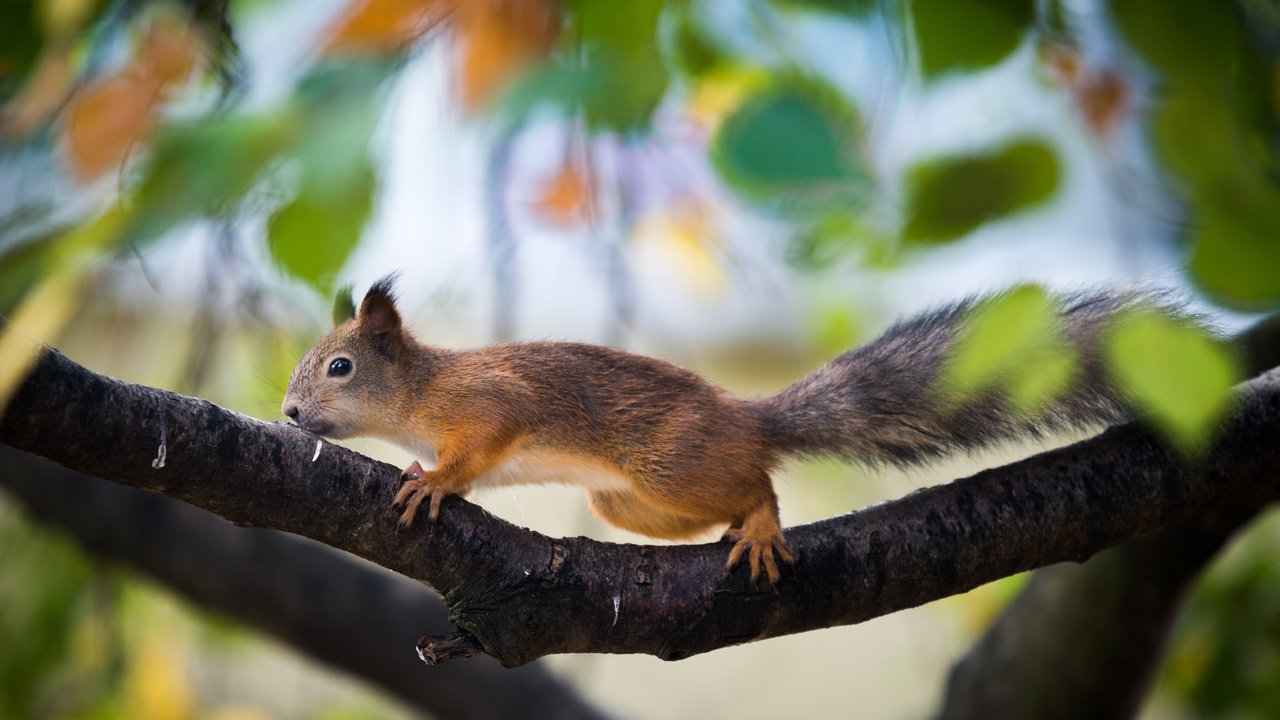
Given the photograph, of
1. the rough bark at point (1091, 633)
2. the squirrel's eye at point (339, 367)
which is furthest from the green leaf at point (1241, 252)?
the rough bark at point (1091, 633)

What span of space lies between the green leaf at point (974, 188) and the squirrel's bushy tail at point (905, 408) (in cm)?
98

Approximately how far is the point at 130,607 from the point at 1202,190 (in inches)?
143

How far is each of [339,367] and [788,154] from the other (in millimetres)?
1504

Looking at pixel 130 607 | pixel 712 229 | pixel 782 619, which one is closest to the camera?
pixel 782 619

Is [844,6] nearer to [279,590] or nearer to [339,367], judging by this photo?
[339,367]

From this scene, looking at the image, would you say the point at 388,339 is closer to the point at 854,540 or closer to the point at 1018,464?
the point at 854,540

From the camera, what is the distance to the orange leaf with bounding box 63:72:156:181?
745 millimetres

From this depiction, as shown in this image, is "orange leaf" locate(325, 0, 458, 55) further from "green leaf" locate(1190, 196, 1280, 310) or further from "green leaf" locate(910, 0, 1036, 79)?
"green leaf" locate(1190, 196, 1280, 310)

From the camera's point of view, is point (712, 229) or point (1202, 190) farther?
point (712, 229)

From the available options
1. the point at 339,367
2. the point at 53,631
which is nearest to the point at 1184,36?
the point at 339,367

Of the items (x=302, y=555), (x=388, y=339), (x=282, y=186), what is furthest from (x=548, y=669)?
(x=282, y=186)

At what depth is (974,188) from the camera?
62 cm

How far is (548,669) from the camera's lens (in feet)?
9.97

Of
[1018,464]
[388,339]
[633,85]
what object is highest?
[388,339]
